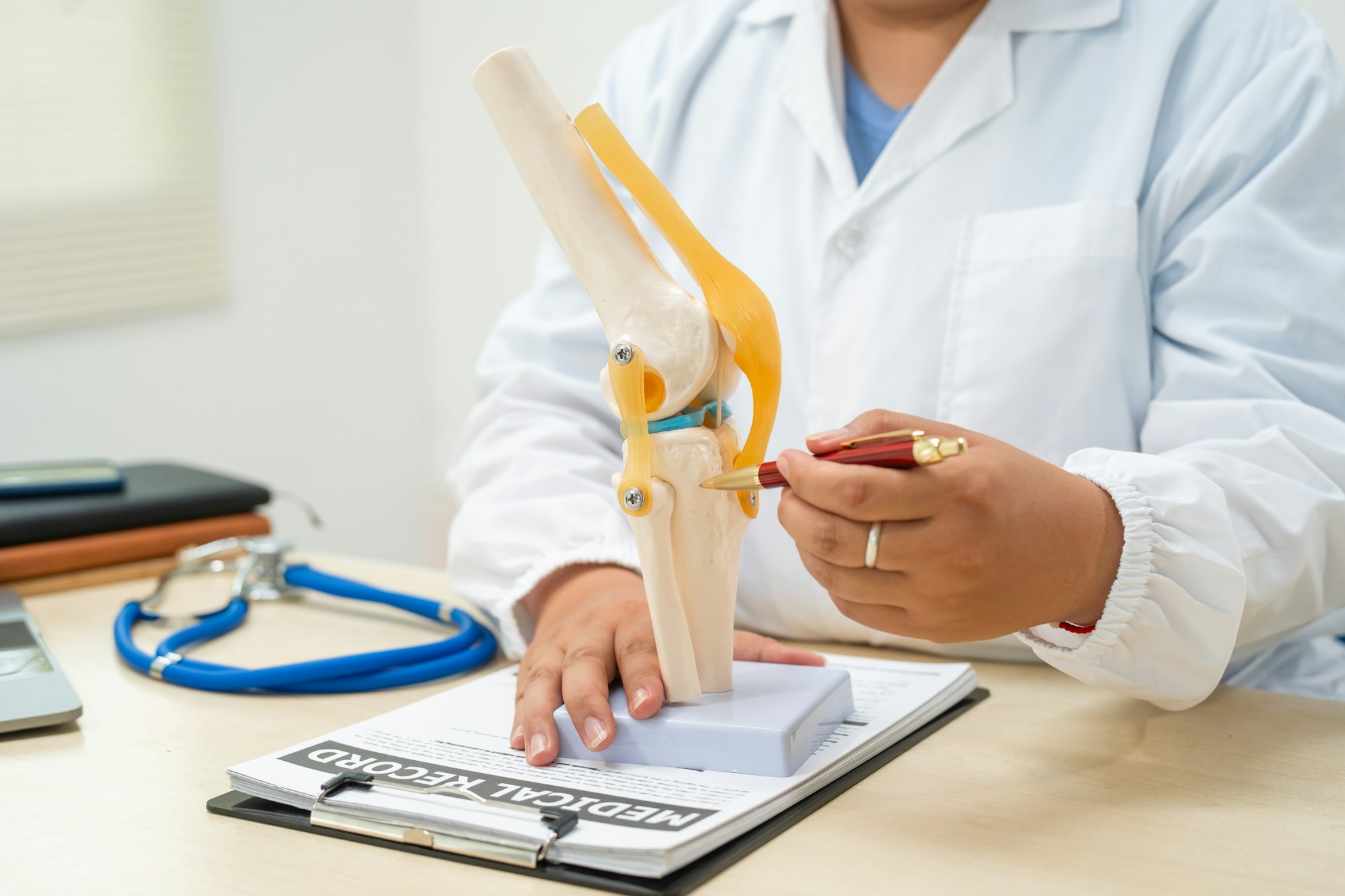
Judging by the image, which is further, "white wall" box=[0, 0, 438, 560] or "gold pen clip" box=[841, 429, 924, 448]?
"white wall" box=[0, 0, 438, 560]


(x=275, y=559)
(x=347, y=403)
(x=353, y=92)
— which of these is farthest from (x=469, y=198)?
(x=275, y=559)

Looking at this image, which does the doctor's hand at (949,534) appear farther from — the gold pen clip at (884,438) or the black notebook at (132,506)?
the black notebook at (132,506)

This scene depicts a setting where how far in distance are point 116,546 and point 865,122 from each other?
2.72 ft

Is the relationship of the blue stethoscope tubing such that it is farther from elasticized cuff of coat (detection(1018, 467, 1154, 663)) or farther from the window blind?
the window blind

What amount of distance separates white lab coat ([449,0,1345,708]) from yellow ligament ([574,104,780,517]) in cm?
25

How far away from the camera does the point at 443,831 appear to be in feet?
1.79

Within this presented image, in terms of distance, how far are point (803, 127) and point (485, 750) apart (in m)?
0.59

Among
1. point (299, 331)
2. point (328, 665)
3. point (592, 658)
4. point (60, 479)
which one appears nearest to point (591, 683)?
point (592, 658)

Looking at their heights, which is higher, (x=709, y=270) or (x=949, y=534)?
(x=709, y=270)

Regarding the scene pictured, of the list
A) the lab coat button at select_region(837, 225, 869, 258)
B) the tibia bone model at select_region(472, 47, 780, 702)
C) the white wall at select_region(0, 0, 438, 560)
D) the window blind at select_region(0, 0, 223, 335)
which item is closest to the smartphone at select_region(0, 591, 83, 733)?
the tibia bone model at select_region(472, 47, 780, 702)

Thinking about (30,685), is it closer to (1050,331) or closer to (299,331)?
(1050,331)

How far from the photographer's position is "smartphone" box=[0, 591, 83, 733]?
0.73m

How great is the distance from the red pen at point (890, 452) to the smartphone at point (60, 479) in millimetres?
902

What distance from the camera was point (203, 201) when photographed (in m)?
2.19
